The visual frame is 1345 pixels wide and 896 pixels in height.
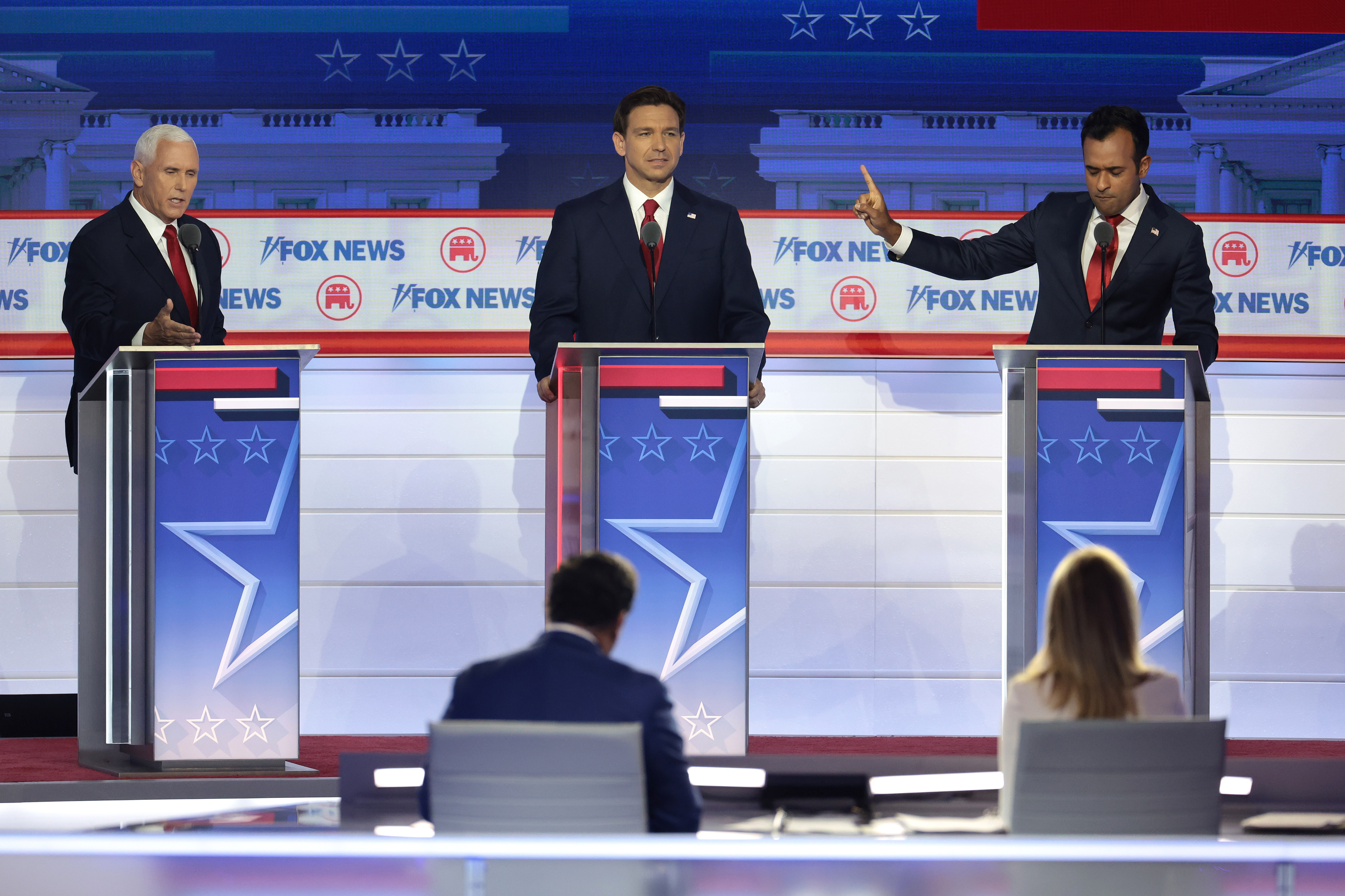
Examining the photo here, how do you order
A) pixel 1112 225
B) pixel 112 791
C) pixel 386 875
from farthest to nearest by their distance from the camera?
→ pixel 1112 225 < pixel 112 791 < pixel 386 875

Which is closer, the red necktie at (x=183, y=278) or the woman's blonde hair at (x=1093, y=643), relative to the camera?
the woman's blonde hair at (x=1093, y=643)

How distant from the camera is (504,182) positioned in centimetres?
504

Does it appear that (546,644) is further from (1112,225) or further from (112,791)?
(1112,225)

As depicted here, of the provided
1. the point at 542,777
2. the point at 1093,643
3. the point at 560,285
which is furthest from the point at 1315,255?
the point at 542,777

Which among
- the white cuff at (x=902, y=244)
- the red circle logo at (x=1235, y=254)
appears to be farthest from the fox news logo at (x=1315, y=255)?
the white cuff at (x=902, y=244)

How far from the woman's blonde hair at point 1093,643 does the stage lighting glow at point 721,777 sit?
128cm

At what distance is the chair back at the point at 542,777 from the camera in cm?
188

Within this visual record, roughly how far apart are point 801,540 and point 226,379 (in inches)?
89.9

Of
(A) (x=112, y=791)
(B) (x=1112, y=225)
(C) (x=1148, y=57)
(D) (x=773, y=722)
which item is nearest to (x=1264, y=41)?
(C) (x=1148, y=57)

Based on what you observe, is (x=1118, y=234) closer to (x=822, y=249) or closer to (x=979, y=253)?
(x=979, y=253)

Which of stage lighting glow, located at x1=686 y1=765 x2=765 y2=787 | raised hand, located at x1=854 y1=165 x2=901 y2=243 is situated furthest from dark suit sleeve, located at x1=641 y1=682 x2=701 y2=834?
raised hand, located at x1=854 y1=165 x2=901 y2=243

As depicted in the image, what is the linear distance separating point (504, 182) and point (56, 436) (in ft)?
6.09

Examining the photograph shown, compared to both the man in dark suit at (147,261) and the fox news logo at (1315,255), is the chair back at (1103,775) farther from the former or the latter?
the fox news logo at (1315,255)

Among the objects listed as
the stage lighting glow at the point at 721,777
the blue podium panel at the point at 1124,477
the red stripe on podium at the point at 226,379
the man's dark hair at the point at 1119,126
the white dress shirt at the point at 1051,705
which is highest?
the man's dark hair at the point at 1119,126
